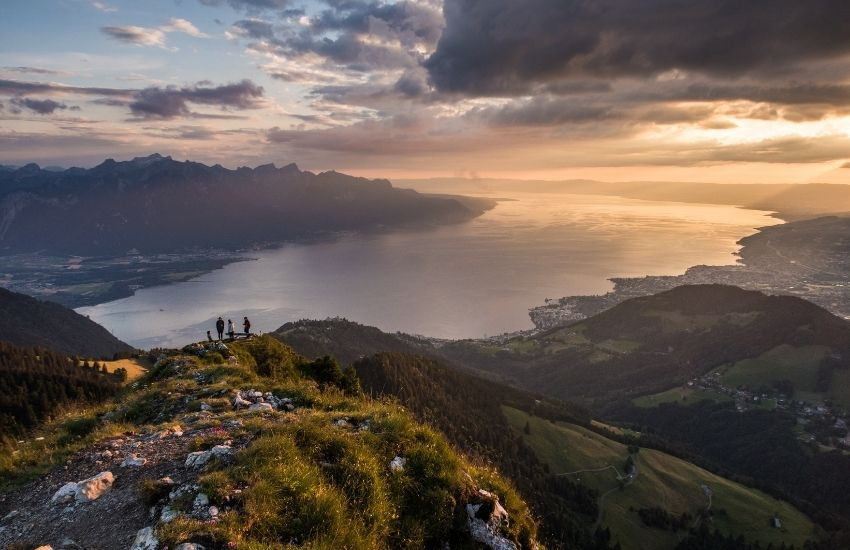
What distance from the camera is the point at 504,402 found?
143m

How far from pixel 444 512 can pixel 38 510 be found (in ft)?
29.6

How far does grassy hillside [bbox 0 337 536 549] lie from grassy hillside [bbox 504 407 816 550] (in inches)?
4174

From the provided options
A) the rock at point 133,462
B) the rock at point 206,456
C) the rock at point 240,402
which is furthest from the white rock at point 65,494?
the rock at point 240,402

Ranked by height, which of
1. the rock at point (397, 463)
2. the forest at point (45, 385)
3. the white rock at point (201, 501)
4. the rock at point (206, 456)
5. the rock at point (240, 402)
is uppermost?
the white rock at point (201, 501)

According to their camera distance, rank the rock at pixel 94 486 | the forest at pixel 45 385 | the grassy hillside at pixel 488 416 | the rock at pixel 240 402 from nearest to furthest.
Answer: the rock at pixel 94 486
the rock at pixel 240 402
the forest at pixel 45 385
the grassy hillside at pixel 488 416

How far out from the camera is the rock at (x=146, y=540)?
303 inches

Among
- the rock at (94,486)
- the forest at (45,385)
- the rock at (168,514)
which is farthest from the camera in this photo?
the forest at (45,385)

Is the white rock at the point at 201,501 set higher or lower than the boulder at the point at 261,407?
higher

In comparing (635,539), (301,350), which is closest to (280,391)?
(635,539)

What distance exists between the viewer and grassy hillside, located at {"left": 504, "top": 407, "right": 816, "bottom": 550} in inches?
4067

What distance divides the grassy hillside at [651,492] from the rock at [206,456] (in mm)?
108829

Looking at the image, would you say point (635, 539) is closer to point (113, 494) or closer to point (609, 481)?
point (609, 481)

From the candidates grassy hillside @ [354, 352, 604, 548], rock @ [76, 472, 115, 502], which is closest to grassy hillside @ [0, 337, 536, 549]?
rock @ [76, 472, 115, 502]

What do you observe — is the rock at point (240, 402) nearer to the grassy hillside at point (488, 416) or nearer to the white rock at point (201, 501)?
the white rock at point (201, 501)
